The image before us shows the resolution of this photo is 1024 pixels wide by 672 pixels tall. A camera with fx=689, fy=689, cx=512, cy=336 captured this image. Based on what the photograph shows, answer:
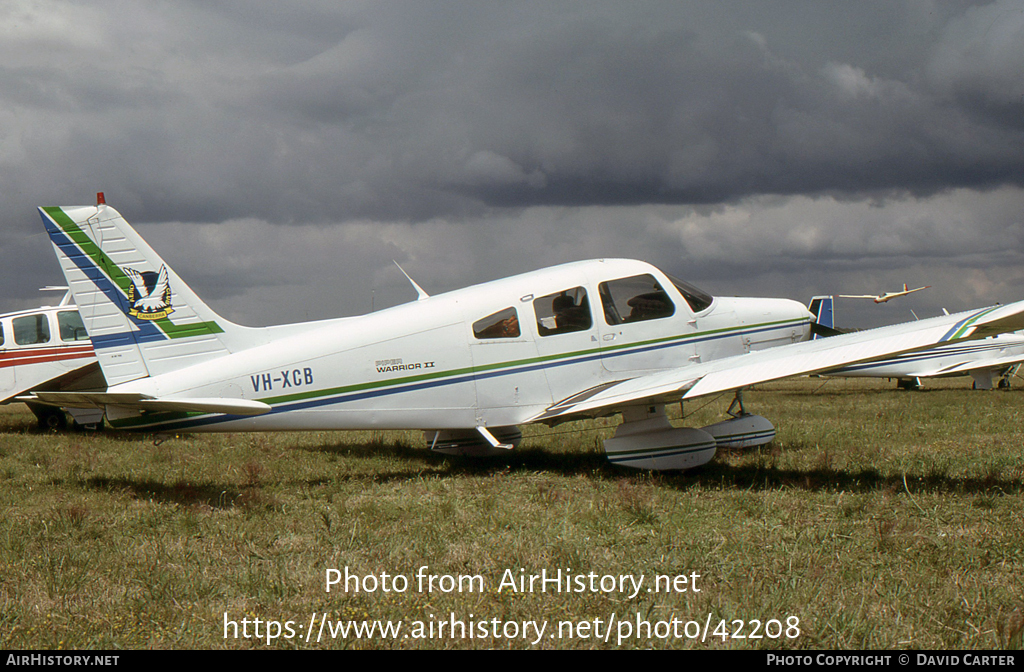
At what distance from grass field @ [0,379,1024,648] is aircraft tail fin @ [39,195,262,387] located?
4.73 feet

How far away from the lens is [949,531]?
5406 millimetres

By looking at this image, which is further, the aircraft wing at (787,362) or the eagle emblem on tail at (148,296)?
the eagle emblem on tail at (148,296)

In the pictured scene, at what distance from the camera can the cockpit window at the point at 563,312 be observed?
8281 millimetres

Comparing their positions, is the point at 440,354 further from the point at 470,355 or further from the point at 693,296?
the point at 693,296

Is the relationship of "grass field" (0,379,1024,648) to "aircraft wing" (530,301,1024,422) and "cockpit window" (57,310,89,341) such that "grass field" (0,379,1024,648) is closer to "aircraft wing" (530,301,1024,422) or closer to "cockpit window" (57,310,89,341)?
"aircraft wing" (530,301,1024,422)

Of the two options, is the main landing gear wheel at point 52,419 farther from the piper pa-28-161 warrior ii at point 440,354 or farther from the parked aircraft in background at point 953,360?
the parked aircraft in background at point 953,360

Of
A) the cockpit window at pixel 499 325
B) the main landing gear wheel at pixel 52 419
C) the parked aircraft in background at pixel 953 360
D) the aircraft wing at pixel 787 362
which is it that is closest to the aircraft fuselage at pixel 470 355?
the cockpit window at pixel 499 325

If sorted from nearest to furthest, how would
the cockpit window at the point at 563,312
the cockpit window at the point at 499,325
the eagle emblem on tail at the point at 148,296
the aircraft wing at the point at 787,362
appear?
the aircraft wing at the point at 787,362, the eagle emblem on tail at the point at 148,296, the cockpit window at the point at 499,325, the cockpit window at the point at 563,312

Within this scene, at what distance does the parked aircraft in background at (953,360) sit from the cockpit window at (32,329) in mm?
20651

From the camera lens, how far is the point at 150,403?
6.59 m

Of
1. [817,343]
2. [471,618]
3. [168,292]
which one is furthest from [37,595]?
[817,343]

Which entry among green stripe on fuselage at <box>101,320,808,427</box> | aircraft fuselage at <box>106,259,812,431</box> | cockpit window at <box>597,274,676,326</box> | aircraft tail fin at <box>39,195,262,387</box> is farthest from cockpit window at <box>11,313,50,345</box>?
cockpit window at <box>597,274,676,326</box>

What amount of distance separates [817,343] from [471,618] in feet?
19.2
